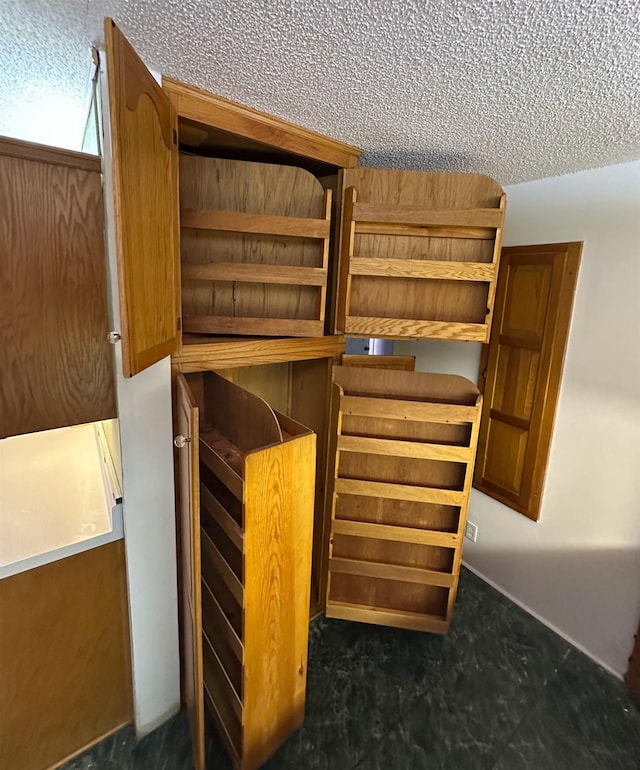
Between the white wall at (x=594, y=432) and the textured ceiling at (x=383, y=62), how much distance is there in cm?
30

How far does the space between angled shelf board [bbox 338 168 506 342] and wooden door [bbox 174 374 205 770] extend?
2.48 ft

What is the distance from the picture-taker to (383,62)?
102cm

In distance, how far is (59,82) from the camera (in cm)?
124

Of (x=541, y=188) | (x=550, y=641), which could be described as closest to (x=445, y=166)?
(x=541, y=188)

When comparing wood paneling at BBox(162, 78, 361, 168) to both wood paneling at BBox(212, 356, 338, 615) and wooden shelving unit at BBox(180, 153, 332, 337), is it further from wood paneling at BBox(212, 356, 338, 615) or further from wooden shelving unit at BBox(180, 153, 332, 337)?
wood paneling at BBox(212, 356, 338, 615)

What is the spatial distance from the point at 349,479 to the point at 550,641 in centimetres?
125

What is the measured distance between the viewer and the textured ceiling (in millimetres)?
851

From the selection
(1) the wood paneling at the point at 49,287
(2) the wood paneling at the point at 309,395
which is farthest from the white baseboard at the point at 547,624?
(1) the wood paneling at the point at 49,287

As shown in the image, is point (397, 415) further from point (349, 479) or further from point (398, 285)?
point (398, 285)

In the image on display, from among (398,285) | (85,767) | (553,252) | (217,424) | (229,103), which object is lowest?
(85,767)

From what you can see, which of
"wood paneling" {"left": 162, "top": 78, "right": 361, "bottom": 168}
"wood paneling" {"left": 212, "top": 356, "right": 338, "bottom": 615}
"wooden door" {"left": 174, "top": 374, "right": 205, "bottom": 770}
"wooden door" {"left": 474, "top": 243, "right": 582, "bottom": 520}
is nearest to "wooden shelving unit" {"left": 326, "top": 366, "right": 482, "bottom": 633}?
"wood paneling" {"left": 212, "top": 356, "right": 338, "bottom": 615}

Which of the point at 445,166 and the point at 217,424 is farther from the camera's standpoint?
the point at 445,166

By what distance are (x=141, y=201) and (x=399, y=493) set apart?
137cm

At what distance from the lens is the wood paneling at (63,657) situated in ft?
3.95
